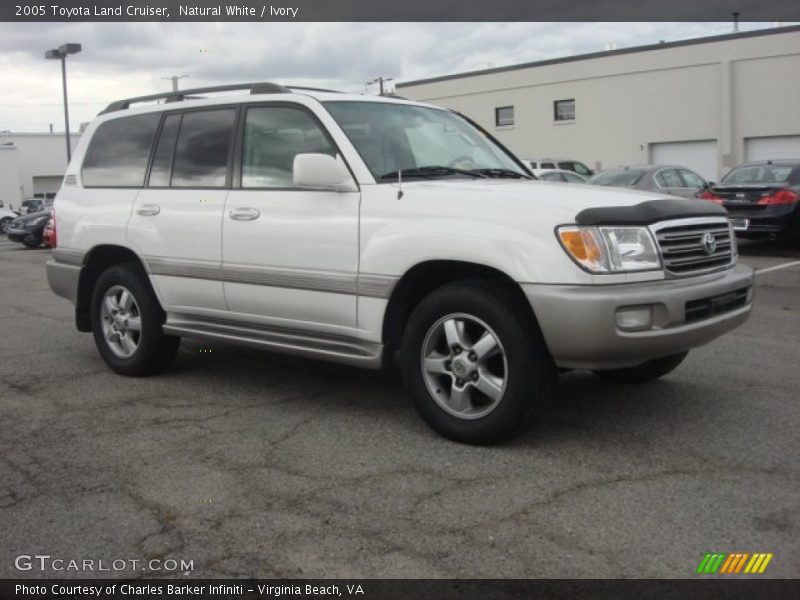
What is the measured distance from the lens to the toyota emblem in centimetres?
445

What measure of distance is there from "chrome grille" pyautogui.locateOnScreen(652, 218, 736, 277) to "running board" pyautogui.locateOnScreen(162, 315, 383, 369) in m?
1.59

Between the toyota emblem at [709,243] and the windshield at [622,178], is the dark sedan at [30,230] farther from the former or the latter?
the toyota emblem at [709,243]

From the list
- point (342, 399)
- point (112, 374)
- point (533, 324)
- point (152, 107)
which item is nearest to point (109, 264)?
point (112, 374)

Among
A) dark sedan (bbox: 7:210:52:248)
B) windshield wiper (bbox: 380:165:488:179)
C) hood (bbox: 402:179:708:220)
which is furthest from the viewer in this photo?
dark sedan (bbox: 7:210:52:248)

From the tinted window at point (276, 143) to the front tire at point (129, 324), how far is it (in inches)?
49.7

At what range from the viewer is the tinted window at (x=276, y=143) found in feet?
16.8

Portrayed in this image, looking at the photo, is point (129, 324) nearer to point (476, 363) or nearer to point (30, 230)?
point (476, 363)

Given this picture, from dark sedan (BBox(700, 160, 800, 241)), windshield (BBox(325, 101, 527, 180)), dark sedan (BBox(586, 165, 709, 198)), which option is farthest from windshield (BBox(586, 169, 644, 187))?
windshield (BBox(325, 101, 527, 180))

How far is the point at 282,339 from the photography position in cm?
513

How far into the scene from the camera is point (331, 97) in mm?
5281

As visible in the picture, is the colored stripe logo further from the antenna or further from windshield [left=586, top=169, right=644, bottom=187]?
windshield [left=586, top=169, right=644, bottom=187]

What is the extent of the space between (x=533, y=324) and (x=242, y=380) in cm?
261
